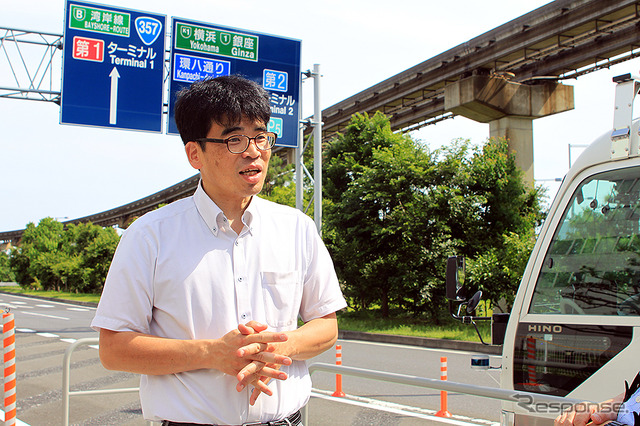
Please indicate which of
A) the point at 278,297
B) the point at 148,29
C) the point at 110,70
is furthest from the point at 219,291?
the point at 148,29

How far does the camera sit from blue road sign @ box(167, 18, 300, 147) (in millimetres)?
14828

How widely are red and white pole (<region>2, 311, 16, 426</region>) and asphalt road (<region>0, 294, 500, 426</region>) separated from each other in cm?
166

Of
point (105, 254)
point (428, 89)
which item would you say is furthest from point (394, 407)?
point (105, 254)

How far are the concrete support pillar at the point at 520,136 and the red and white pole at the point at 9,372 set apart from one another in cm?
1715

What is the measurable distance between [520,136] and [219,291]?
19.8 m

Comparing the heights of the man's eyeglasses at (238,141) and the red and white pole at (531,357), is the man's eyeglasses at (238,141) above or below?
above

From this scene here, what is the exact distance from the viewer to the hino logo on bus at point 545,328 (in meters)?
3.00

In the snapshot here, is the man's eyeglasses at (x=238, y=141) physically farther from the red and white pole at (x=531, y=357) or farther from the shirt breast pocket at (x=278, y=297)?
the red and white pole at (x=531, y=357)

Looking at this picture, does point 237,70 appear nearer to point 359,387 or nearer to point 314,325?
point 359,387

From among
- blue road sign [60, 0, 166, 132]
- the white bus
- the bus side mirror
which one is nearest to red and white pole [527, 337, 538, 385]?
the white bus

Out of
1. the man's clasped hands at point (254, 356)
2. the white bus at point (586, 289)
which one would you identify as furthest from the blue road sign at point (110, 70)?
the man's clasped hands at point (254, 356)

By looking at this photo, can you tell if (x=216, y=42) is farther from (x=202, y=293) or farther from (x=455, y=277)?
(x=202, y=293)

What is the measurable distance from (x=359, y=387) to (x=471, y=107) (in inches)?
555

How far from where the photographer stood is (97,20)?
1400 cm
